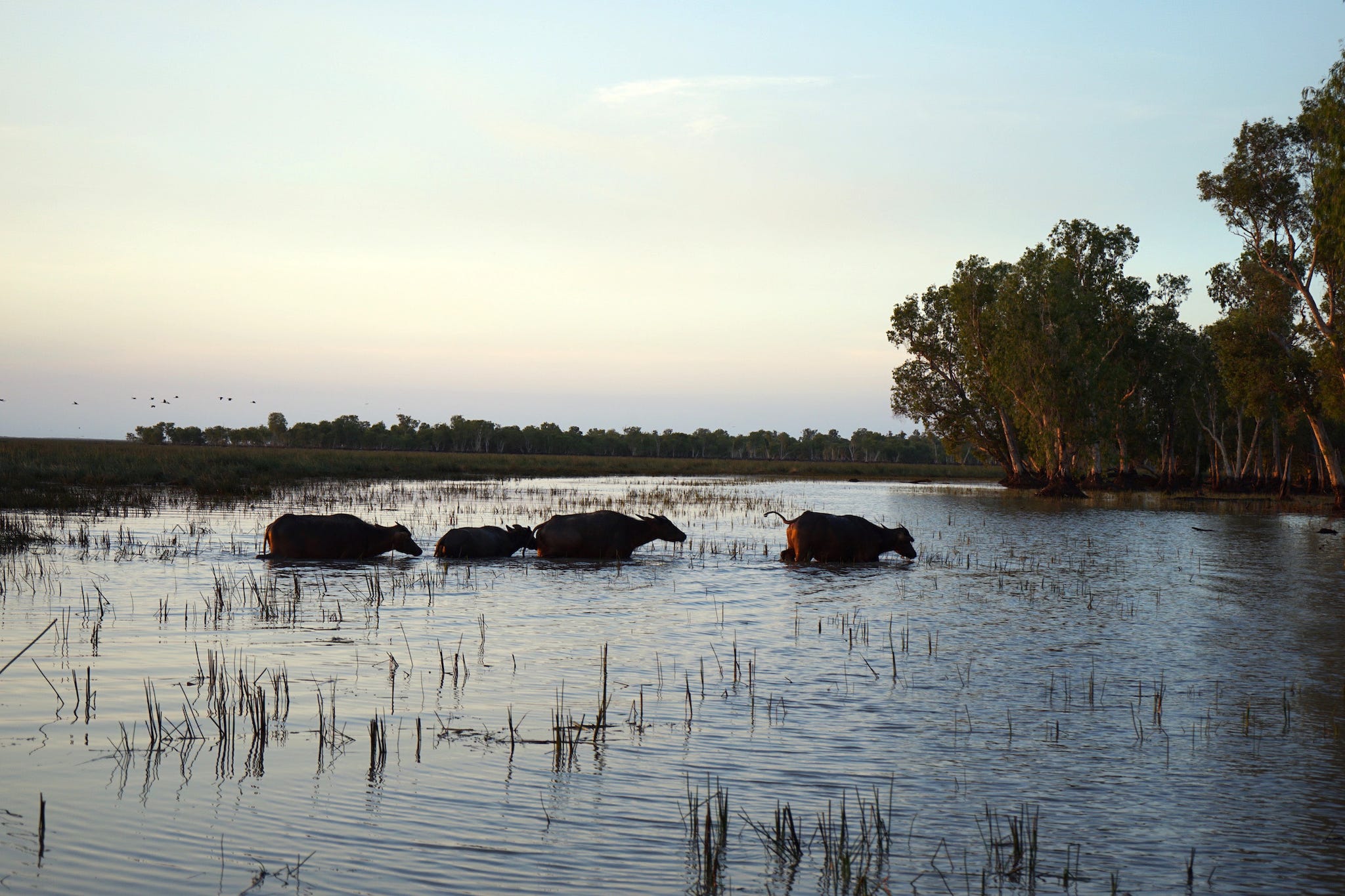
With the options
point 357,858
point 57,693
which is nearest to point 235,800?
point 357,858

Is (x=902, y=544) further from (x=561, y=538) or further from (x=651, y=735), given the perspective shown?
(x=651, y=735)

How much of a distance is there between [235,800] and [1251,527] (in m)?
35.3

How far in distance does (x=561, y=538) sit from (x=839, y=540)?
5.63 m

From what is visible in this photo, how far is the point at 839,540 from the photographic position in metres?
20.5

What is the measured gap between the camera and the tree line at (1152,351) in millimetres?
39844

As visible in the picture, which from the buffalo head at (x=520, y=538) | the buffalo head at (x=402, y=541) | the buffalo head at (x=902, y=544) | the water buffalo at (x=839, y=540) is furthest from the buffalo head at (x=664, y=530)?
the buffalo head at (x=402, y=541)

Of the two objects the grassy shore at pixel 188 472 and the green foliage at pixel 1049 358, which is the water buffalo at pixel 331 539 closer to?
the grassy shore at pixel 188 472

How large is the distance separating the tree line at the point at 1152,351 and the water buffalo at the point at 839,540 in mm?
19156

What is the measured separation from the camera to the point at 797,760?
710cm

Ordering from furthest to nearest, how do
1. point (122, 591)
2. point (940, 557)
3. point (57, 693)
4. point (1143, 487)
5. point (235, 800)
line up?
point (1143, 487), point (940, 557), point (122, 591), point (57, 693), point (235, 800)

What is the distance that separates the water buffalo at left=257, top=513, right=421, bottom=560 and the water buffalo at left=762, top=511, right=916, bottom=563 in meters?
7.43

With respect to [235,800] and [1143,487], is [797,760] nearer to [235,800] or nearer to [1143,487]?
[235,800]

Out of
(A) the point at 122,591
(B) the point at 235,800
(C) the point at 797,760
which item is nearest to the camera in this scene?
(B) the point at 235,800

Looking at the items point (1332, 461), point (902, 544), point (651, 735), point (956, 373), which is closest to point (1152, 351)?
point (956, 373)
